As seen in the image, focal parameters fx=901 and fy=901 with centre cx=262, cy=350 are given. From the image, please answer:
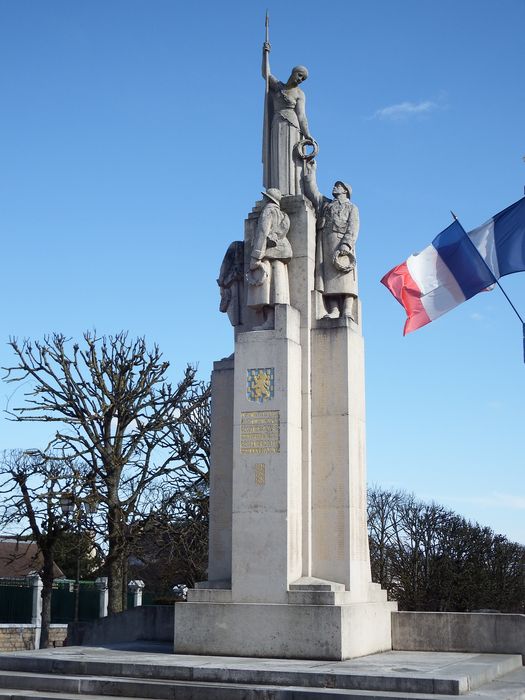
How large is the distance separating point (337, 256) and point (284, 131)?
275cm

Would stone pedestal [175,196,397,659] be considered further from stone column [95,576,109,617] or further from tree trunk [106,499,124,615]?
stone column [95,576,109,617]

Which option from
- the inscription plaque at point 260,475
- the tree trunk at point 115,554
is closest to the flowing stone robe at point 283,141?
the inscription plaque at point 260,475

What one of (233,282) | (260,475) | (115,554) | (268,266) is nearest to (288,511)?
(260,475)

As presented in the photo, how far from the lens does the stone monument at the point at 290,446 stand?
1378 cm

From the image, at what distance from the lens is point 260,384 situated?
1482 cm

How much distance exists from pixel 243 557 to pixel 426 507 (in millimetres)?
33674

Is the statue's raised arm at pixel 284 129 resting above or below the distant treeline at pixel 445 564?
above

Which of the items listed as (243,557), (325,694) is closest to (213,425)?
(243,557)

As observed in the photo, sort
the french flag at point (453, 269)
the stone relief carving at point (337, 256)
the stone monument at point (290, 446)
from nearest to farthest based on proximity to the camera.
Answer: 1. the stone monument at point (290, 446)
2. the stone relief carving at point (337, 256)
3. the french flag at point (453, 269)

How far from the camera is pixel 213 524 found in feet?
50.7

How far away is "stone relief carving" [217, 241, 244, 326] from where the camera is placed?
16.1 m

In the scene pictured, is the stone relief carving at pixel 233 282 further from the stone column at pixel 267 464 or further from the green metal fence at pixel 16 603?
the green metal fence at pixel 16 603

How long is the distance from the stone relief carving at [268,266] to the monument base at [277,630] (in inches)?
183

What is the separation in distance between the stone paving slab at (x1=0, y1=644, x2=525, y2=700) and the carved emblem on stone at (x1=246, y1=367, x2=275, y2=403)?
4.08 m
